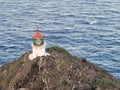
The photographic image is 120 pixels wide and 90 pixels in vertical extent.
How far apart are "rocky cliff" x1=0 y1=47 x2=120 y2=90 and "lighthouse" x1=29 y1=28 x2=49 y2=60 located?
1.48m

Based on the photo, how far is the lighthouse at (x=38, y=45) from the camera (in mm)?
60719

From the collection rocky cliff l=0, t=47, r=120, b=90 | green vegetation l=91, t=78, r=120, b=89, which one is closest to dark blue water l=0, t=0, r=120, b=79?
green vegetation l=91, t=78, r=120, b=89

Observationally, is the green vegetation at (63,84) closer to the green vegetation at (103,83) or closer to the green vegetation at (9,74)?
the green vegetation at (103,83)

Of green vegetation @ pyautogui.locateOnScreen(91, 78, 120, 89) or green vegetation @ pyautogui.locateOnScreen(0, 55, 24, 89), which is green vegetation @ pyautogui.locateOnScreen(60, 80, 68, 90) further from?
green vegetation @ pyautogui.locateOnScreen(0, 55, 24, 89)

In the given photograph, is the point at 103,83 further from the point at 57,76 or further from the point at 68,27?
the point at 68,27

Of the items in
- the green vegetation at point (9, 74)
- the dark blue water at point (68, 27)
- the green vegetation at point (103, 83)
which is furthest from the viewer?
the dark blue water at point (68, 27)

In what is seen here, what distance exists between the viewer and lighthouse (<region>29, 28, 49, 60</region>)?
60719mm

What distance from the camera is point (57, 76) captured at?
57.6 m

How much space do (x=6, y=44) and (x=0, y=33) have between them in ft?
36.3

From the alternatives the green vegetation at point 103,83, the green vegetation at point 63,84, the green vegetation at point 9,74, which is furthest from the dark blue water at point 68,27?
the green vegetation at point 63,84

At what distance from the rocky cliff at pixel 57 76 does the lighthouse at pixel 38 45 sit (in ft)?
4.84

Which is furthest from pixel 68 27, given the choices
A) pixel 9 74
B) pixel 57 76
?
pixel 57 76

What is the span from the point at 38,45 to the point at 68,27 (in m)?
54.3

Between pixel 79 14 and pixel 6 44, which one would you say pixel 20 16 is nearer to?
pixel 79 14
